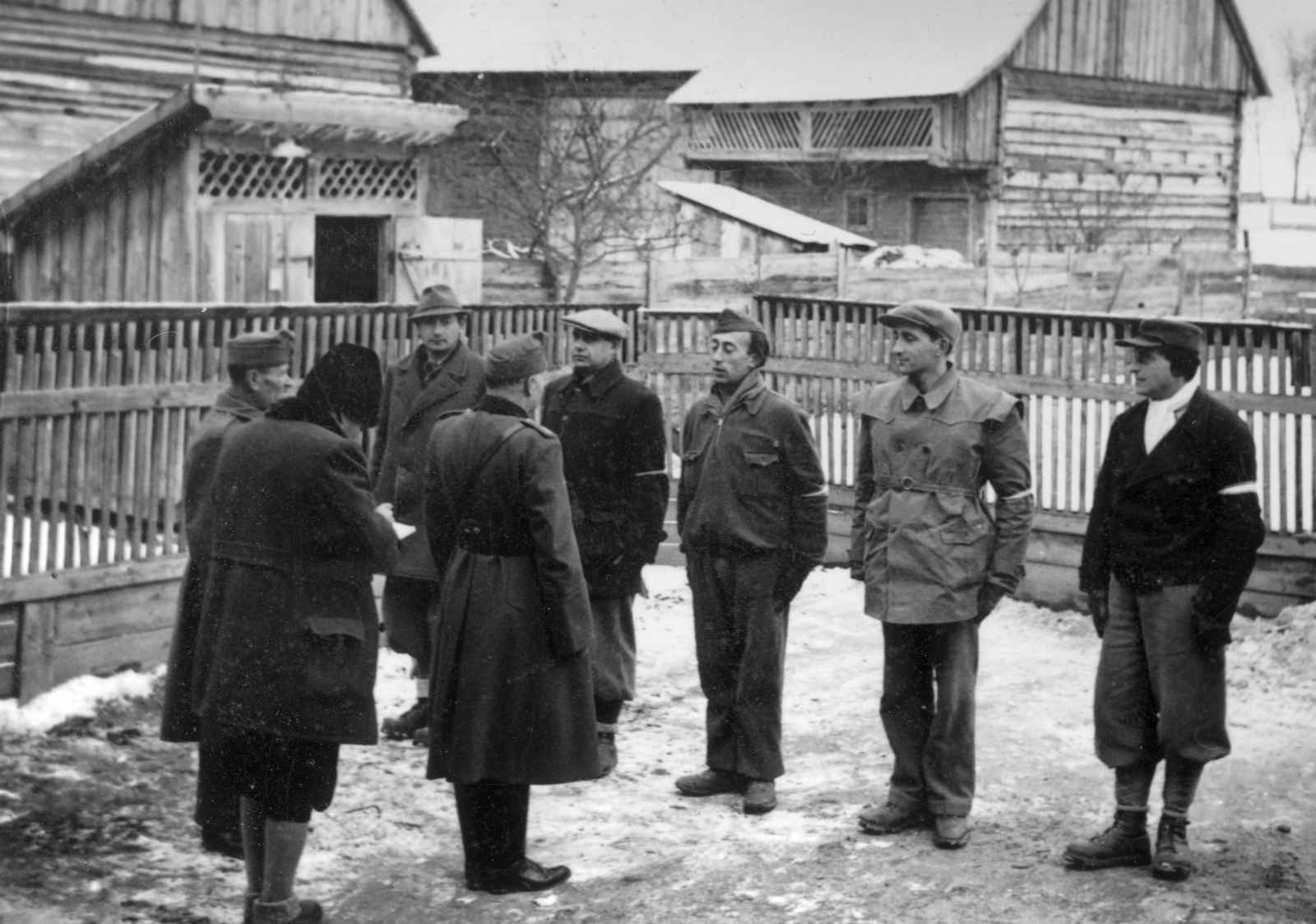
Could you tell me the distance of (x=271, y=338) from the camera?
5566 mm

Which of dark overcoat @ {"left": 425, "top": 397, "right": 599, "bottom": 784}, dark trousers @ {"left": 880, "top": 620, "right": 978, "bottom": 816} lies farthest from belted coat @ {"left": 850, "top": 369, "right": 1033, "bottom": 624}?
dark overcoat @ {"left": 425, "top": 397, "right": 599, "bottom": 784}

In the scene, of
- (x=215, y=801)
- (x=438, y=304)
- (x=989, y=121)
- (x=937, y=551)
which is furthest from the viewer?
(x=989, y=121)

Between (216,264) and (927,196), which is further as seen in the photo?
(927,196)

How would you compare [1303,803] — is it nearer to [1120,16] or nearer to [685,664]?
[685,664]

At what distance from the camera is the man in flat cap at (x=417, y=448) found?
7.07 metres

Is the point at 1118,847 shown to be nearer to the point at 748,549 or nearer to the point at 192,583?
the point at 748,549

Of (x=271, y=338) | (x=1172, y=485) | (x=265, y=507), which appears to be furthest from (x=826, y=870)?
(x=271, y=338)

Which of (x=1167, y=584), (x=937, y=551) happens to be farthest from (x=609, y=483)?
(x=1167, y=584)

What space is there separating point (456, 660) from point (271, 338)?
130cm

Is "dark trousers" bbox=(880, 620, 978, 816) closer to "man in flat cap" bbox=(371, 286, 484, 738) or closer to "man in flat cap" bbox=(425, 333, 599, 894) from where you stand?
"man in flat cap" bbox=(425, 333, 599, 894)

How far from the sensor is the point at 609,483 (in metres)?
6.65

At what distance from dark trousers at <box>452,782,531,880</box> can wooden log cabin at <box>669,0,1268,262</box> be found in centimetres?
2103

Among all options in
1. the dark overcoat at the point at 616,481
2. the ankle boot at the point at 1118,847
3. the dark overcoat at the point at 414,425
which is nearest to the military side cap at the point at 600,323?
the dark overcoat at the point at 616,481

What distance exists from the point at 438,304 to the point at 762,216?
16376mm
